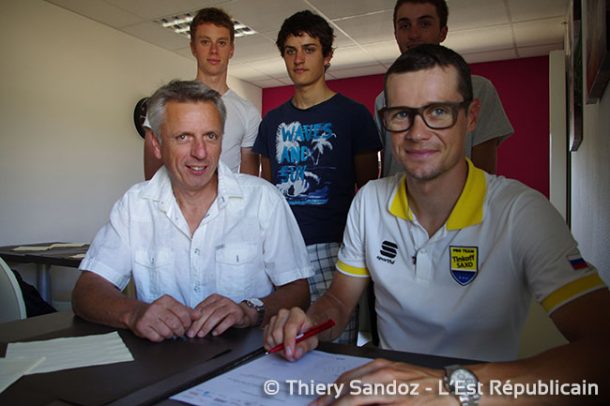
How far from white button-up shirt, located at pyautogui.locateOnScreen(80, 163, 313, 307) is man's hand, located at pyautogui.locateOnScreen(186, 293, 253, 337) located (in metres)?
0.34

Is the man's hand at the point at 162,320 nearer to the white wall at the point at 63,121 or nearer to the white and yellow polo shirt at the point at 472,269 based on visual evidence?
the white and yellow polo shirt at the point at 472,269

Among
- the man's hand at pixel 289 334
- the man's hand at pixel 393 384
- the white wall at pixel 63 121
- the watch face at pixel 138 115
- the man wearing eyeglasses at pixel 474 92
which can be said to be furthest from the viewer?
the watch face at pixel 138 115

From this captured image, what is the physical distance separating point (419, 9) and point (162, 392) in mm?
1948

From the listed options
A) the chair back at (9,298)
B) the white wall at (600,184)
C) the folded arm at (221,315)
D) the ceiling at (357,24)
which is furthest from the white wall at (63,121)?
the white wall at (600,184)

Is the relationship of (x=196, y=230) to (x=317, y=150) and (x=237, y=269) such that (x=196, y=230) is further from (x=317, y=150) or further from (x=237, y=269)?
(x=317, y=150)

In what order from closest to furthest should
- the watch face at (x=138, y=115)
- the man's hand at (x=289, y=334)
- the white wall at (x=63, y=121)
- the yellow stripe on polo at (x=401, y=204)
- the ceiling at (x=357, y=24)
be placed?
the man's hand at (x=289, y=334) → the yellow stripe on polo at (x=401, y=204) → the white wall at (x=63, y=121) → the ceiling at (x=357, y=24) → the watch face at (x=138, y=115)

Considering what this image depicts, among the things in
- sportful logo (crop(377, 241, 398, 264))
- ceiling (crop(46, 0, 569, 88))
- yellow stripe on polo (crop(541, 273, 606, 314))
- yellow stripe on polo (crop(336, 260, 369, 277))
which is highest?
ceiling (crop(46, 0, 569, 88))

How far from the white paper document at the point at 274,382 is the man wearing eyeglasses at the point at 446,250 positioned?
5cm

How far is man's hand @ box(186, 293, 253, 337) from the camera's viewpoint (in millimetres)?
1053

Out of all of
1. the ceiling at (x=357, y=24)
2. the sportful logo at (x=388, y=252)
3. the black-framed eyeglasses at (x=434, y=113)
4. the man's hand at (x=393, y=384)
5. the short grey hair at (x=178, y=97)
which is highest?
the ceiling at (x=357, y=24)

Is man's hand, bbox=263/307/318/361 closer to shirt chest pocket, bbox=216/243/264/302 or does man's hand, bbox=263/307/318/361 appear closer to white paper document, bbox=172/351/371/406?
white paper document, bbox=172/351/371/406

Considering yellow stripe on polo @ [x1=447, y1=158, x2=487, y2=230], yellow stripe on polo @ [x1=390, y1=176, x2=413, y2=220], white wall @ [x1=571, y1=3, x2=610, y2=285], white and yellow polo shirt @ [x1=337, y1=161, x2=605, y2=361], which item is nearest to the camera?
white and yellow polo shirt @ [x1=337, y1=161, x2=605, y2=361]

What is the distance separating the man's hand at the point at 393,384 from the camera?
0.67 m

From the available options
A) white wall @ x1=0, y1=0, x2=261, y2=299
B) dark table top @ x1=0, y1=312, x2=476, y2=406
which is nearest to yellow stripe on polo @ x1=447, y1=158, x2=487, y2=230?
dark table top @ x1=0, y1=312, x2=476, y2=406
